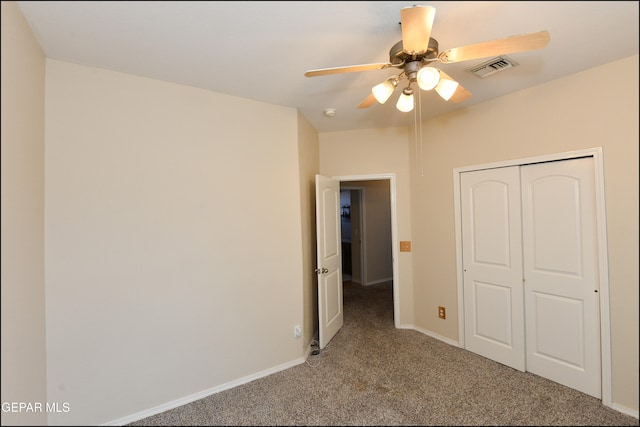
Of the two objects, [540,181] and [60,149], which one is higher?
[60,149]

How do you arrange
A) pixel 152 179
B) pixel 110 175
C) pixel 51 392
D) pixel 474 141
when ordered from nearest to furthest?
pixel 51 392 < pixel 110 175 < pixel 152 179 < pixel 474 141

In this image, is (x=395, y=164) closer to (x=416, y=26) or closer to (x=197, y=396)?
(x=416, y=26)

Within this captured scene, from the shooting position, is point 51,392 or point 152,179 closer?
point 51,392

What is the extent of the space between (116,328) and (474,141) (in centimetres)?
308

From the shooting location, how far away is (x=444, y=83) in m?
1.48

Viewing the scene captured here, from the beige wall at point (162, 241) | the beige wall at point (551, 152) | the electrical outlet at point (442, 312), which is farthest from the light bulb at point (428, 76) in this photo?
the electrical outlet at point (442, 312)

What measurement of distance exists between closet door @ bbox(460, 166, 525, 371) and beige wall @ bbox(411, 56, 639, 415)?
0.45 ft

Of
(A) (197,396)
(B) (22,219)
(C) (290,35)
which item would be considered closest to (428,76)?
(C) (290,35)

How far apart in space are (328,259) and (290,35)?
6.43 feet

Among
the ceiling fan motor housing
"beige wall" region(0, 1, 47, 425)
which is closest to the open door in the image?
the ceiling fan motor housing

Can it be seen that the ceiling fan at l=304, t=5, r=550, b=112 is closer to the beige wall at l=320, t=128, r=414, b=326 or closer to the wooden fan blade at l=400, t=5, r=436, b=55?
the wooden fan blade at l=400, t=5, r=436, b=55

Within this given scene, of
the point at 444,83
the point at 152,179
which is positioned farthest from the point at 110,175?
the point at 444,83

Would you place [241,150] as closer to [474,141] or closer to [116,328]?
[116,328]

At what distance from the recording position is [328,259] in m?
2.78
